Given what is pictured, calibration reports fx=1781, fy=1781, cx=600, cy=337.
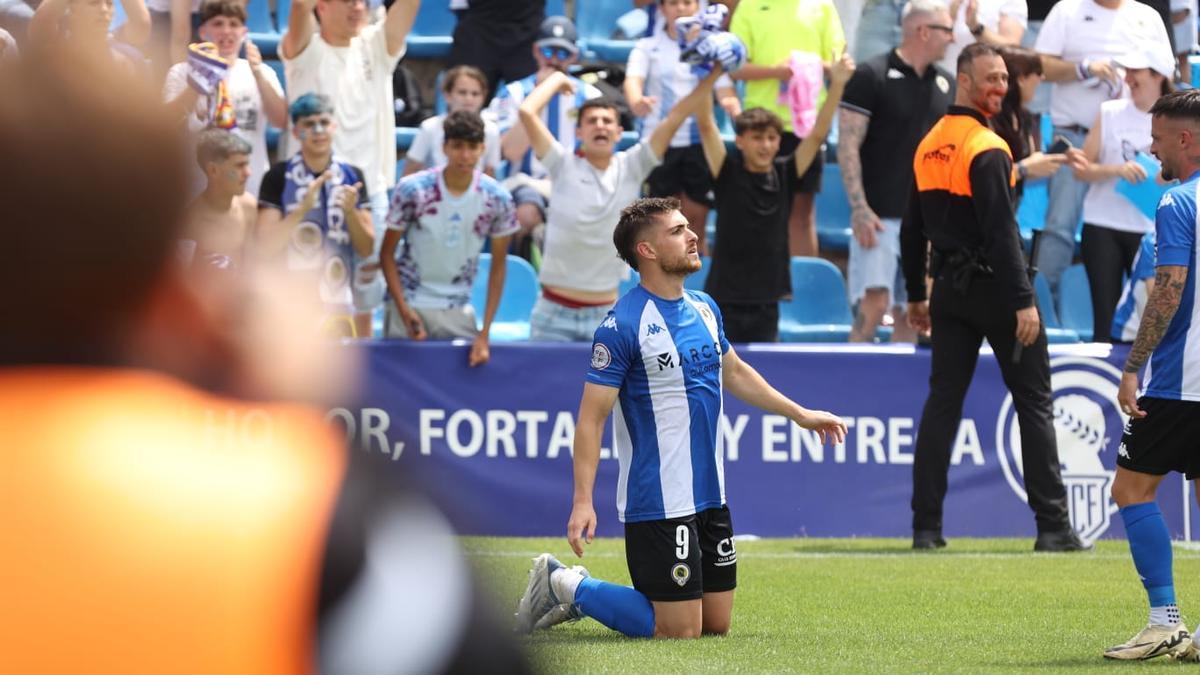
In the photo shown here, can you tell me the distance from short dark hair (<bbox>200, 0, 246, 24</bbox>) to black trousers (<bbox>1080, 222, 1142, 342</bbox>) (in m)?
5.89

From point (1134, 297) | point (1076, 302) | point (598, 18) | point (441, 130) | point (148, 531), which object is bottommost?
point (1076, 302)

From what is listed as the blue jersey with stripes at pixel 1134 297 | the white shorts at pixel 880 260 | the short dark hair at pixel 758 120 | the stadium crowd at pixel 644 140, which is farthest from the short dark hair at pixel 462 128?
the blue jersey with stripes at pixel 1134 297

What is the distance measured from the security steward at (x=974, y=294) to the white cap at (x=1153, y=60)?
2.72m

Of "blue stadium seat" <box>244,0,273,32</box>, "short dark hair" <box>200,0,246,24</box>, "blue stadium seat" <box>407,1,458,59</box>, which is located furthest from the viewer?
"blue stadium seat" <box>407,1,458,59</box>

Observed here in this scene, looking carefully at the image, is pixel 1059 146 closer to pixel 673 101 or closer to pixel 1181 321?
pixel 673 101

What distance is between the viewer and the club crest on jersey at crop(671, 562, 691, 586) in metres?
6.86

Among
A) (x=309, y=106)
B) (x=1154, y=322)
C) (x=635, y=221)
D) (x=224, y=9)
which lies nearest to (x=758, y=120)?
(x=309, y=106)

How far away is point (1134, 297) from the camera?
11.1 m

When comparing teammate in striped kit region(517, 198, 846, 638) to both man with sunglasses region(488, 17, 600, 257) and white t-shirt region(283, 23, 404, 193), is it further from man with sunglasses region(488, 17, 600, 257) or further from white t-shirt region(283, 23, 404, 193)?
man with sunglasses region(488, 17, 600, 257)

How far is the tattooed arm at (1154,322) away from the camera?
6.34m

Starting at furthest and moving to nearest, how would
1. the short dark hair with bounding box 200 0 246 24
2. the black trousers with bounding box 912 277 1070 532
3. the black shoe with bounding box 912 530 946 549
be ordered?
the short dark hair with bounding box 200 0 246 24 → the black shoe with bounding box 912 530 946 549 → the black trousers with bounding box 912 277 1070 532

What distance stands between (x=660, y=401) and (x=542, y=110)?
257 inches

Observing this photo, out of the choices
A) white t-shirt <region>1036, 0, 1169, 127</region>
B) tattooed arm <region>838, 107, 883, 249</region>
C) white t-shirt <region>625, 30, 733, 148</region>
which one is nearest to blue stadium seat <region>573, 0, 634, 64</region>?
white t-shirt <region>625, 30, 733, 148</region>

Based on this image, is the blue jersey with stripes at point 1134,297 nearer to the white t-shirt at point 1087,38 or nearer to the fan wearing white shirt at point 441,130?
the white t-shirt at point 1087,38
